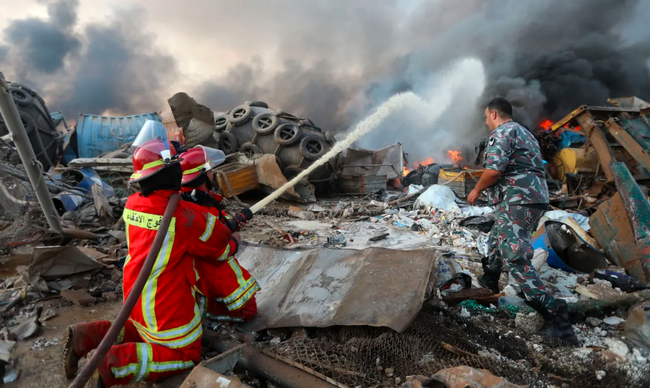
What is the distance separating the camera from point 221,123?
11.2m

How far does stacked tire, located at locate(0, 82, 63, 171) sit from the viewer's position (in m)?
8.87

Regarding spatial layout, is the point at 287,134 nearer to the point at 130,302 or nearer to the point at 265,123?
the point at 265,123

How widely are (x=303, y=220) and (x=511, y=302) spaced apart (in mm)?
4828

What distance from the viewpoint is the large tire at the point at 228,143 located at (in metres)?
10.5

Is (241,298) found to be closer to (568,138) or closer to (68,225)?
(68,225)

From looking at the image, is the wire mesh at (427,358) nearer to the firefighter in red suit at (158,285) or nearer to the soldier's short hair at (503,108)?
the firefighter in red suit at (158,285)

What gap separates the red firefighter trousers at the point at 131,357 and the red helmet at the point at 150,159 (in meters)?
0.90

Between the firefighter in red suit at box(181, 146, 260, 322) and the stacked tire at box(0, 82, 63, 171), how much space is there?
27.4ft

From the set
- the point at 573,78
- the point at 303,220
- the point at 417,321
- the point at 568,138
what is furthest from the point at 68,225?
the point at 573,78

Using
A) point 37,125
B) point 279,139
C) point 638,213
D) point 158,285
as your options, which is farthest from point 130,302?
point 37,125

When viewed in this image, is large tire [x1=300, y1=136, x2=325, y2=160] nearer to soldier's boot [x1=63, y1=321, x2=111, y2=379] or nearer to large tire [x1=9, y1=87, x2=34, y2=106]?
large tire [x1=9, y1=87, x2=34, y2=106]

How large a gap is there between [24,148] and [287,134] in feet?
22.4

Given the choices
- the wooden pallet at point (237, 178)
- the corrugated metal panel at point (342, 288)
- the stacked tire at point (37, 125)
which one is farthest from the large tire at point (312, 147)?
the corrugated metal panel at point (342, 288)

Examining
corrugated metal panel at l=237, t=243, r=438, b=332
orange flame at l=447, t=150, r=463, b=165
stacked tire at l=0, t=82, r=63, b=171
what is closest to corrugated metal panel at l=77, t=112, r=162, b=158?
stacked tire at l=0, t=82, r=63, b=171
